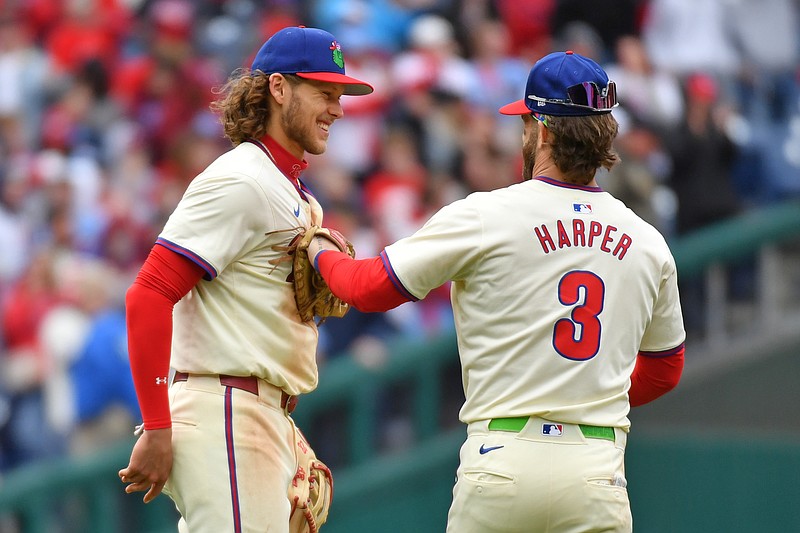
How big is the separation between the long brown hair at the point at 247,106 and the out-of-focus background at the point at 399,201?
3.38 metres

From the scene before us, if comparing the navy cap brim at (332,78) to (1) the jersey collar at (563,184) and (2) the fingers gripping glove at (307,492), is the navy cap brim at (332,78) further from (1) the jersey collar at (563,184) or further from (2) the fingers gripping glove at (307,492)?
(2) the fingers gripping glove at (307,492)

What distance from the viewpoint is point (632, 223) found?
14.1 feet

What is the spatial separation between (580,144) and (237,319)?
3.88 feet

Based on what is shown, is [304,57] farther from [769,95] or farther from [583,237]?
[769,95]

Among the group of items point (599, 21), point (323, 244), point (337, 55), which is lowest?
point (323, 244)

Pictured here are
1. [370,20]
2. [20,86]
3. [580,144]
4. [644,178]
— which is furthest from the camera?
[20,86]

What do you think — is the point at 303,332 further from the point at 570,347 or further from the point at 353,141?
the point at 353,141

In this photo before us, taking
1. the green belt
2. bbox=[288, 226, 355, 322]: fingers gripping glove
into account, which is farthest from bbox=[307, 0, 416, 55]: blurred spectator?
the green belt

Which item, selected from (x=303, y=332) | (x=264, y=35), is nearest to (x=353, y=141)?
(x=264, y=35)

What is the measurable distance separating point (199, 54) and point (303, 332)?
25.6ft

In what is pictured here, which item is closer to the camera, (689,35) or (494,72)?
(494,72)

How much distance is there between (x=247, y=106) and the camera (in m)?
4.50

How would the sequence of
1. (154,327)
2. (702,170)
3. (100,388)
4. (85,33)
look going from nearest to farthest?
(154,327) < (100,388) < (702,170) < (85,33)

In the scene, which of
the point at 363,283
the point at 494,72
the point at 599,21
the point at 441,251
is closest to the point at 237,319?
the point at 363,283
